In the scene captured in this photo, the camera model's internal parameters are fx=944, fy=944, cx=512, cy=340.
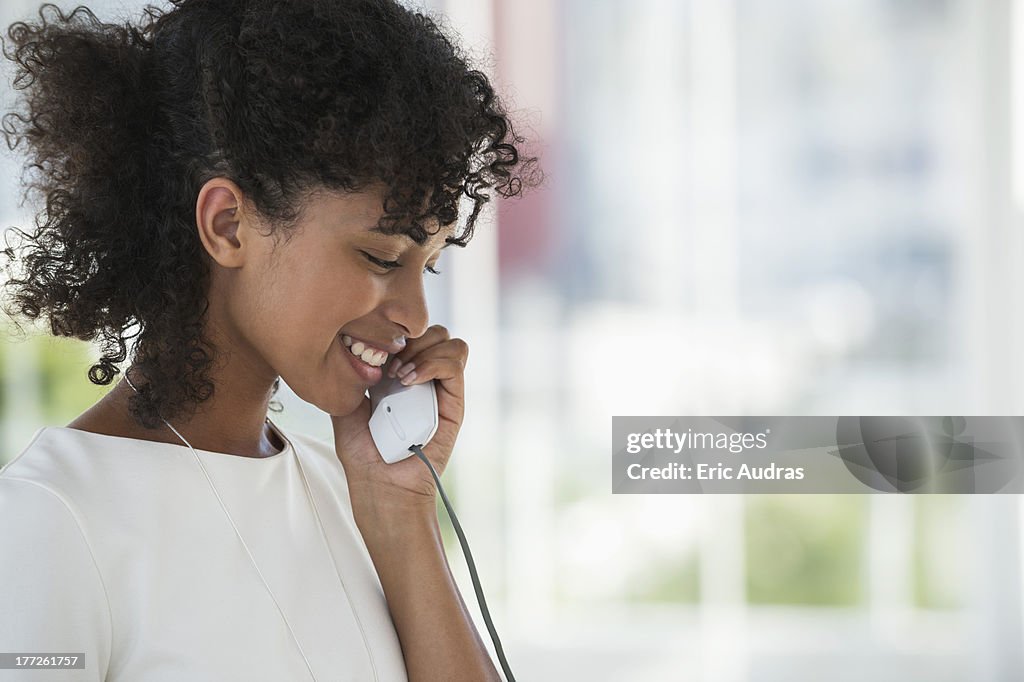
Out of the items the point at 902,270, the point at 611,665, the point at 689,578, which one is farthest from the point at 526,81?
the point at 611,665

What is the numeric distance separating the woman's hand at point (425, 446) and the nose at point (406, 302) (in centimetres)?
14

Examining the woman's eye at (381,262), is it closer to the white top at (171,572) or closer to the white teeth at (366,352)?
the white teeth at (366,352)

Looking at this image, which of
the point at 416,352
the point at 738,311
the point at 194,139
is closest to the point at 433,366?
the point at 416,352

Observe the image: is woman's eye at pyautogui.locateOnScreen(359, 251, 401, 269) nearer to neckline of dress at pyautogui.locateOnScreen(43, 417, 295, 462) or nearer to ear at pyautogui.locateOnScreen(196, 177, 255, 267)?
ear at pyautogui.locateOnScreen(196, 177, 255, 267)

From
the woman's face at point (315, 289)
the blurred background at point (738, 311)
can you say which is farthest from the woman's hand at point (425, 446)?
the blurred background at point (738, 311)

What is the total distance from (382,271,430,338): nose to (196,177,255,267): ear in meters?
0.15

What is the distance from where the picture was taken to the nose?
981mm

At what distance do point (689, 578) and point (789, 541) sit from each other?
0.36 m

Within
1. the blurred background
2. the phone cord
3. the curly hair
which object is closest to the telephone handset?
the phone cord

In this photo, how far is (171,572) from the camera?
2.77ft

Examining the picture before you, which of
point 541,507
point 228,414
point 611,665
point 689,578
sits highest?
point 228,414

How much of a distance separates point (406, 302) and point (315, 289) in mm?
107

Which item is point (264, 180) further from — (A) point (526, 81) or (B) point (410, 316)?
(A) point (526, 81)

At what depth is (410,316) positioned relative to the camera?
1001 mm
